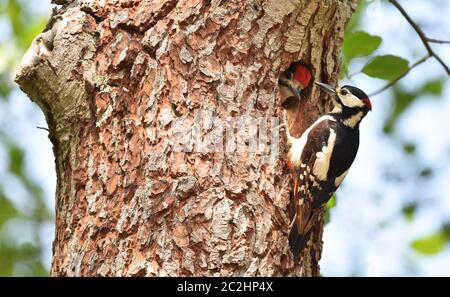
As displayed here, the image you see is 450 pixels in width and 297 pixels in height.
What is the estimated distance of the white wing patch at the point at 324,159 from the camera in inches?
177

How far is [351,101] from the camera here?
4.80 m

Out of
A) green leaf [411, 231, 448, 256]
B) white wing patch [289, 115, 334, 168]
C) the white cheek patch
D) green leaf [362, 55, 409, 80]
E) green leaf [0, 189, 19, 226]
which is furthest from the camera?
green leaf [0, 189, 19, 226]

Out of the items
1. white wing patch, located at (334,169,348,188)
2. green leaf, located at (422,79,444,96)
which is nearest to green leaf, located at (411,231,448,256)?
green leaf, located at (422,79,444,96)

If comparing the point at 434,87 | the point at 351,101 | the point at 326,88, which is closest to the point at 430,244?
the point at 434,87

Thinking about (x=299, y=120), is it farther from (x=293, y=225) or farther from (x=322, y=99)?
(x=293, y=225)

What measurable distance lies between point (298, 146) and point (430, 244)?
3.76 meters

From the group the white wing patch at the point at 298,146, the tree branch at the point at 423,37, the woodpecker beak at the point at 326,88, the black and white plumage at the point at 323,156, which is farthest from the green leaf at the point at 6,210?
the tree branch at the point at 423,37

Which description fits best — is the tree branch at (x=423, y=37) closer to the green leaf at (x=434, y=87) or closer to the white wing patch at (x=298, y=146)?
the white wing patch at (x=298, y=146)

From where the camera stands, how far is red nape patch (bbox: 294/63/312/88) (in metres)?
4.16

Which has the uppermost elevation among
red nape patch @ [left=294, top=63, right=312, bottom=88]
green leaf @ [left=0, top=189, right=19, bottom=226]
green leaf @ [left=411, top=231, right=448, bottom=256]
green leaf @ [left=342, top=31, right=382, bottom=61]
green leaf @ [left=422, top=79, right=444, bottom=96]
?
green leaf @ [left=422, top=79, right=444, bottom=96]

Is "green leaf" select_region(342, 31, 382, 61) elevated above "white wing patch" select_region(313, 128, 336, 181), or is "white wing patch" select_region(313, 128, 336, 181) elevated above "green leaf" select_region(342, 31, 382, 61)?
"green leaf" select_region(342, 31, 382, 61)

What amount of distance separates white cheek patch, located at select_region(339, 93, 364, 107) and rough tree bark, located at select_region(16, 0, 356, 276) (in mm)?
666

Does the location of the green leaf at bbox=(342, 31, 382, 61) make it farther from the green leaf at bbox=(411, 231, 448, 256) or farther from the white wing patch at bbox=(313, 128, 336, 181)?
the green leaf at bbox=(411, 231, 448, 256)
